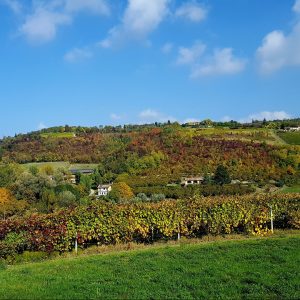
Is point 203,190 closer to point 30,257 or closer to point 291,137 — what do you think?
point 291,137

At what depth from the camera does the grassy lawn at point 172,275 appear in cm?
788

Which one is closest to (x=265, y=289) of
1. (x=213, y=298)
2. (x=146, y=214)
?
(x=213, y=298)

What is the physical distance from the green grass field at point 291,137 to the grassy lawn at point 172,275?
75202mm

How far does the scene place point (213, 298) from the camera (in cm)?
750

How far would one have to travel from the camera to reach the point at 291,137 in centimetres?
8669

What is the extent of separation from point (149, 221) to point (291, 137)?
255 feet

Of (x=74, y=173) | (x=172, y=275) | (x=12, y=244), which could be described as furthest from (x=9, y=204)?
(x=172, y=275)

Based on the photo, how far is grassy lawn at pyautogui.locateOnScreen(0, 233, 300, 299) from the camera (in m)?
7.88

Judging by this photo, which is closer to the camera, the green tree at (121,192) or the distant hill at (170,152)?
the green tree at (121,192)

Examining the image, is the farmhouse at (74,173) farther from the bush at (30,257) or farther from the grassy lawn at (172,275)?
the grassy lawn at (172,275)

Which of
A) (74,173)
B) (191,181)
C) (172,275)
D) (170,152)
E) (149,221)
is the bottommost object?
(191,181)

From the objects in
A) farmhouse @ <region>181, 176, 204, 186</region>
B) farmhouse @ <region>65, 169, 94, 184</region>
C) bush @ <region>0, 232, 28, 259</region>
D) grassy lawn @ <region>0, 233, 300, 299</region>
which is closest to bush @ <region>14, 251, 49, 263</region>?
bush @ <region>0, 232, 28, 259</region>

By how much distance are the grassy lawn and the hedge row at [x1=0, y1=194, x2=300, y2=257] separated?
2451 millimetres

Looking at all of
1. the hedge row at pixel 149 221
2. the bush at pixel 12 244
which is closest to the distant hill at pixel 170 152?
the hedge row at pixel 149 221
